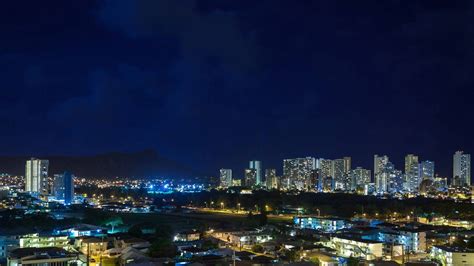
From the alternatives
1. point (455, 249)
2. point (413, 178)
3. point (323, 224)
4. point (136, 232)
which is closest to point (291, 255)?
point (455, 249)

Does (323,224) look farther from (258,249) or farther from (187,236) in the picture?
(258,249)

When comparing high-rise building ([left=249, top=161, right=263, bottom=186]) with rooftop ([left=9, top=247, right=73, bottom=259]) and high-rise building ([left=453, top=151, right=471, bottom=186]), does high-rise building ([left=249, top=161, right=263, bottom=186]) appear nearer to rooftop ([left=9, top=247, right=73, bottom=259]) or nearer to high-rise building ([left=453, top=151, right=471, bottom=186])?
high-rise building ([left=453, top=151, right=471, bottom=186])

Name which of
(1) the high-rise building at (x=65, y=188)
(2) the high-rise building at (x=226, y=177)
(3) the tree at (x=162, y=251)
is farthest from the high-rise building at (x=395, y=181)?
(3) the tree at (x=162, y=251)

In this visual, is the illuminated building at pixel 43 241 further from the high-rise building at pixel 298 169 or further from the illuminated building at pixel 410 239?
the high-rise building at pixel 298 169

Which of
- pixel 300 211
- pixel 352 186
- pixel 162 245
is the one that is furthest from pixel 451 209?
pixel 352 186

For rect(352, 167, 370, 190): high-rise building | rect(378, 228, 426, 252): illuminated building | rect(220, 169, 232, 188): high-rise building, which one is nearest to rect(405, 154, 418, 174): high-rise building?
rect(352, 167, 370, 190): high-rise building
